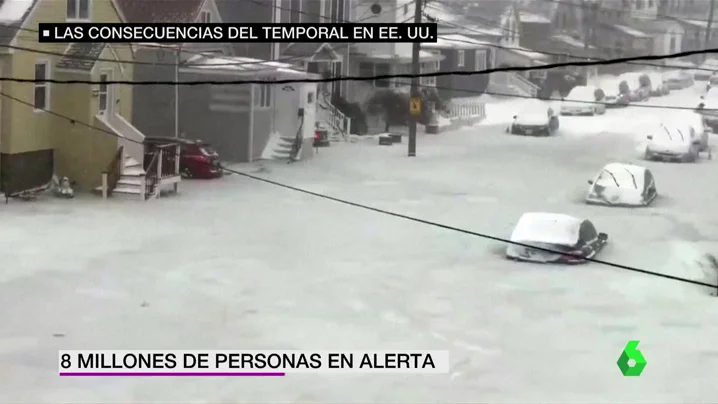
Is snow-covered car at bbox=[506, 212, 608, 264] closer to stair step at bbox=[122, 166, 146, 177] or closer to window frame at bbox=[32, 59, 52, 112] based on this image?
stair step at bbox=[122, 166, 146, 177]

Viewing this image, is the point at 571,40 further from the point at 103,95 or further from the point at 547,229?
→ the point at 103,95

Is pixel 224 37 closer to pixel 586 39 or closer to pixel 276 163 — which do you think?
pixel 276 163

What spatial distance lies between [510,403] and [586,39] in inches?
56.9

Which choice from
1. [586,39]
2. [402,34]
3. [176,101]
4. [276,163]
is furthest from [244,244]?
[586,39]

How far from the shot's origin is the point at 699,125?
12.7 feet

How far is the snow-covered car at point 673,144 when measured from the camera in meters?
3.86

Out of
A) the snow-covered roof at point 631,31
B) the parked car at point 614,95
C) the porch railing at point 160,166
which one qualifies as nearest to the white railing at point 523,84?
the parked car at point 614,95

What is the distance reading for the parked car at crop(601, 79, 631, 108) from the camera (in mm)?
3873

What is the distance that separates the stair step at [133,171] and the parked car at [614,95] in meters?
1.79

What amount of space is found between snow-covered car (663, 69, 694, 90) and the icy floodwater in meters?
0.05

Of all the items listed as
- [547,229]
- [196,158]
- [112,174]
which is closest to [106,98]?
[112,174]

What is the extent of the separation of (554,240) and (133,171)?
1.61 m

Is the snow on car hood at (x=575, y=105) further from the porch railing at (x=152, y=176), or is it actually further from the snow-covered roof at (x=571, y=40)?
the porch railing at (x=152, y=176)

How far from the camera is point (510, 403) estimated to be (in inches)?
131
